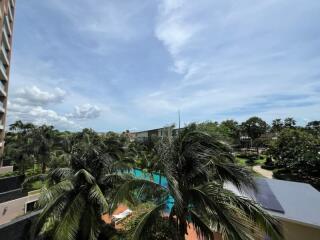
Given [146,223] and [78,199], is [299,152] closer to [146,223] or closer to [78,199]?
[146,223]

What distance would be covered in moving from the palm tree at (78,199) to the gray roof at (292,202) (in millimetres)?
5588

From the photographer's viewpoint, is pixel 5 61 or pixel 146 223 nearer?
pixel 146 223

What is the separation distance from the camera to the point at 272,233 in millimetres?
4402

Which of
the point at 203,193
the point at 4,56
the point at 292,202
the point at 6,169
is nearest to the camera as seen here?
the point at 203,193

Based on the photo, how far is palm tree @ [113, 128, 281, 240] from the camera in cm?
421

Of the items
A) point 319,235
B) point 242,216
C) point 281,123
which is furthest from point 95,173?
point 281,123

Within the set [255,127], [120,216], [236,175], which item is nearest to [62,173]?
[120,216]

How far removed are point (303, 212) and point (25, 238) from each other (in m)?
12.1

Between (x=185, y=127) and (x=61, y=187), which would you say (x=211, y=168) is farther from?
(x=61, y=187)

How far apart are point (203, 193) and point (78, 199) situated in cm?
544

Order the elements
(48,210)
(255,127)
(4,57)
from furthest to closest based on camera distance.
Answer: (255,127), (4,57), (48,210)

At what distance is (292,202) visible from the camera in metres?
8.77

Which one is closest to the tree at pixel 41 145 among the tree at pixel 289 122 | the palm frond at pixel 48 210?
the palm frond at pixel 48 210

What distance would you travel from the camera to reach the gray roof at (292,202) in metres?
7.30
